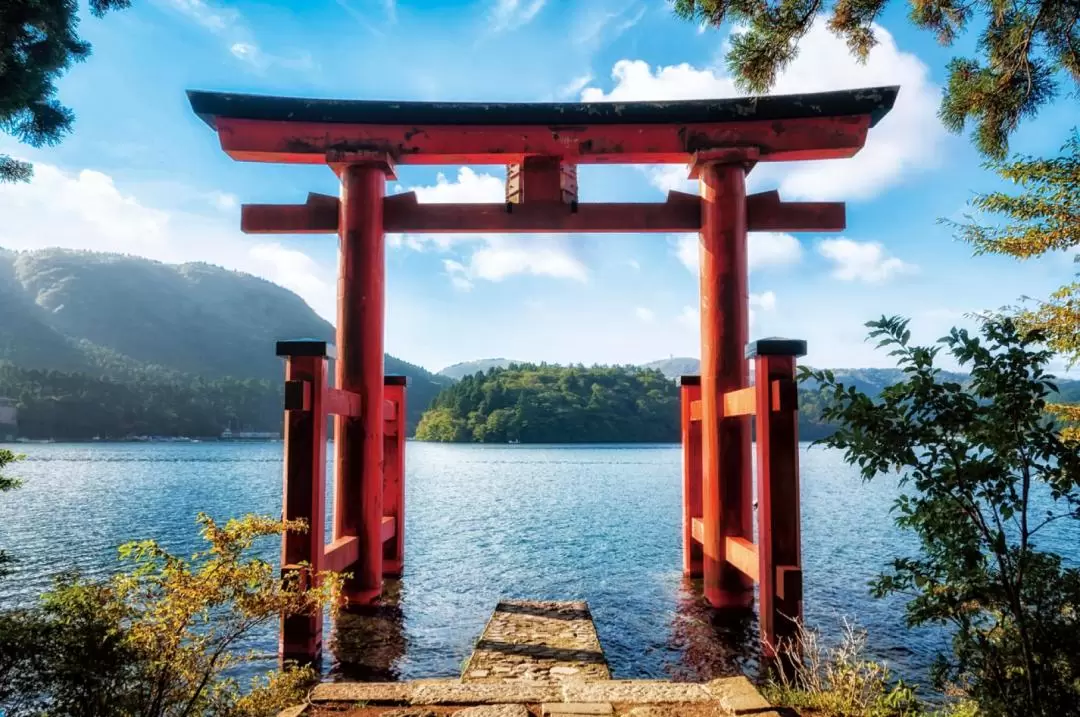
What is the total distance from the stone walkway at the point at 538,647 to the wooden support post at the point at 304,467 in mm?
1423

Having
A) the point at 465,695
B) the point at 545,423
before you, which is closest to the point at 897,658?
the point at 465,695

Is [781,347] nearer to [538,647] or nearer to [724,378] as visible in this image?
[724,378]

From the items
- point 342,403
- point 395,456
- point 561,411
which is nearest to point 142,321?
point 561,411

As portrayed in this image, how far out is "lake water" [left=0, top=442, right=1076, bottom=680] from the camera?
6547 mm

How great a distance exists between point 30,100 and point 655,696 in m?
5.89

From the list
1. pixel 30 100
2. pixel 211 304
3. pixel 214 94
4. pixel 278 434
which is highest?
pixel 211 304

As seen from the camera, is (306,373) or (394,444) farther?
(394,444)

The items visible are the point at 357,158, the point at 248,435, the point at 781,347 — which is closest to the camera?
the point at 781,347

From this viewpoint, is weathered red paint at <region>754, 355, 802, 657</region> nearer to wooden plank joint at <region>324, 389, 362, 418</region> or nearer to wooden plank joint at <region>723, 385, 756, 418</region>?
wooden plank joint at <region>723, 385, 756, 418</region>

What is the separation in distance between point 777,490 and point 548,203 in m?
3.84

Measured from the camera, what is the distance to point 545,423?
8006 centimetres

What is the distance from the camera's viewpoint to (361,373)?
7148 millimetres

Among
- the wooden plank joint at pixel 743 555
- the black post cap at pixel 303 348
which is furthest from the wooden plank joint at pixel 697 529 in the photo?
the black post cap at pixel 303 348

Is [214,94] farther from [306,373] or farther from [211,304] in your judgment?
[211,304]
